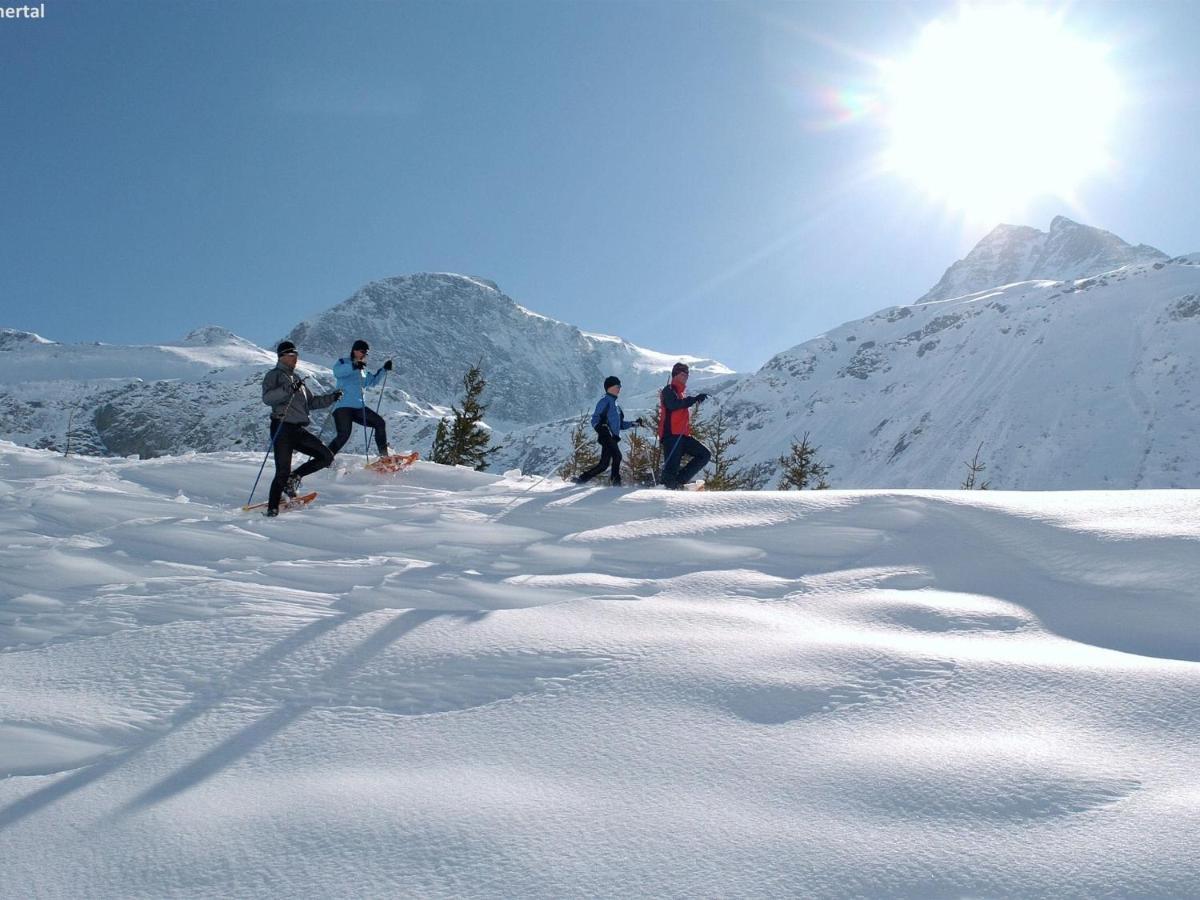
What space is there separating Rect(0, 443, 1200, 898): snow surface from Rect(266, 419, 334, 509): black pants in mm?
1781

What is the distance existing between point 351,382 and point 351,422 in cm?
55

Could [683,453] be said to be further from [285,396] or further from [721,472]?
[721,472]

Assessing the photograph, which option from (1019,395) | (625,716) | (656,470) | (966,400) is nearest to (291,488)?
(625,716)

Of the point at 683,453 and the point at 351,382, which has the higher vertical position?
the point at 351,382

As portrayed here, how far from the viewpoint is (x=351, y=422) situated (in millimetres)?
9609

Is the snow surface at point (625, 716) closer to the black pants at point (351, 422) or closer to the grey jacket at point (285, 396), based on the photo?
the grey jacket at point (285, 396)

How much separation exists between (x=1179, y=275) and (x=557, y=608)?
166645 mm

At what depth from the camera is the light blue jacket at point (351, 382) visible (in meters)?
9.30

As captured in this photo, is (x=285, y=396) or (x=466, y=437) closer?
(x=285, y=396)

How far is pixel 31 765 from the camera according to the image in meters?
2.67

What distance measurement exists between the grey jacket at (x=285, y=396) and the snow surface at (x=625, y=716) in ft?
7.60

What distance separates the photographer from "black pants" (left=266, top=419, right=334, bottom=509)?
7.51m

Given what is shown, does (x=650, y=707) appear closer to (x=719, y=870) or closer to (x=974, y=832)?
(x=719, y=870)

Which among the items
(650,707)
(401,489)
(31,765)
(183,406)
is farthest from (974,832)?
(183,406)
